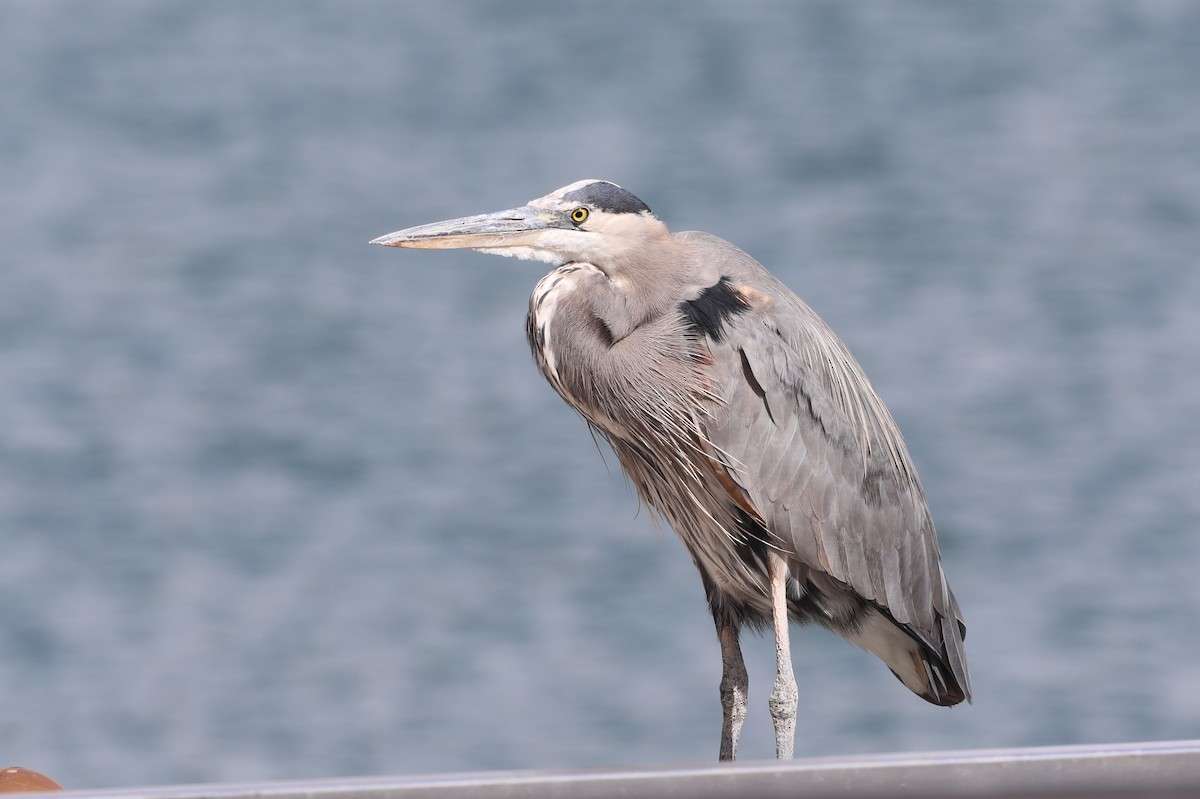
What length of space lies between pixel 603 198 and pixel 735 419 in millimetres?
540

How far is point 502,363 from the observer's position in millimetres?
13125

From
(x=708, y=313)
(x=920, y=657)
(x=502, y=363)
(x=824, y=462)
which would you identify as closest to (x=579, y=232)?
(x=708, y=313)

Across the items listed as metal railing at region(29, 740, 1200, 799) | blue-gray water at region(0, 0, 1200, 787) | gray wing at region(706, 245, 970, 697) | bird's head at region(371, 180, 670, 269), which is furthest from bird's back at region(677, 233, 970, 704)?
blue-gray water at region(0, 0, 1200, 787)

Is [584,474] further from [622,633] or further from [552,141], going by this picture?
[552,141]

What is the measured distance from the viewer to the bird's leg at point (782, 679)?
11.3 ft

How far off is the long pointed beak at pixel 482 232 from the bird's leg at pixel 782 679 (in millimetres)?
901

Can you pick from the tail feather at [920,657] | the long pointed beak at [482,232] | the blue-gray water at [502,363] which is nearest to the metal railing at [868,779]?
the long pointed beak at [482,232]

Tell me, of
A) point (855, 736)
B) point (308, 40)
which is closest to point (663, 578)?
point (855, 736)

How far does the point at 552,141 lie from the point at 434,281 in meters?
1.60

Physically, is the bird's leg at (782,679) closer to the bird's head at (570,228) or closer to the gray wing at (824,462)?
the gray wing at (824,462)

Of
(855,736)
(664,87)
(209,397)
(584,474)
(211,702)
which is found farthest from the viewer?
(664,87)

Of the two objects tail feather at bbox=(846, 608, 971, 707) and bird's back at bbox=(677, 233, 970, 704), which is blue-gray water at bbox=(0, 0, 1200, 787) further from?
bird's back at bbox=(677, 233, 970, 704)

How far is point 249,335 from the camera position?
48.5 ft

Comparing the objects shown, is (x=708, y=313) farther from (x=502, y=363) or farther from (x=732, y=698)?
(x=502, y=363)
